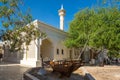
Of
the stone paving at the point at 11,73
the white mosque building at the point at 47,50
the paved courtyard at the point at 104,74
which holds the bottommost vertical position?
the paved courtyard at the point at 104,74

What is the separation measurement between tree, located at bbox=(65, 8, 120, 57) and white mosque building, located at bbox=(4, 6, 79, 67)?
1.51 m

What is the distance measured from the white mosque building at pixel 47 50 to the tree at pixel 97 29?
4.96 feet

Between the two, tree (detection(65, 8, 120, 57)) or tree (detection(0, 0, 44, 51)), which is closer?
tree (detection(0, 0, 44, 51))

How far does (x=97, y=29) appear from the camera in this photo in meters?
22.6

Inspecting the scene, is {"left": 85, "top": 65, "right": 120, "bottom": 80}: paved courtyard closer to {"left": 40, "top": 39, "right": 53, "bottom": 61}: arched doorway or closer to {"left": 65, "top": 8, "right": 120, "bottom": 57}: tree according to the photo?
{"left": 65, "top": 8, "right": 120, "bottom": 57}: tree

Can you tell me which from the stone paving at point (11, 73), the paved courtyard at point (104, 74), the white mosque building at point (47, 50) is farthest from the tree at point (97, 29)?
the stone paving at point (11, 73)

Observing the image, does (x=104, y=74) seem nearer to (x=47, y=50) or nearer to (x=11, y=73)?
(x=11, y=73)

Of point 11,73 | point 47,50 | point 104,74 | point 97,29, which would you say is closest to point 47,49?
point 47,50

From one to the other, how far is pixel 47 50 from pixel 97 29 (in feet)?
25.2

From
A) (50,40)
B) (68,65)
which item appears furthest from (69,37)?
(68,65)

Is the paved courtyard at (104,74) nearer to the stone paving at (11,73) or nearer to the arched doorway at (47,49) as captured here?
the stone paving at (11,73)

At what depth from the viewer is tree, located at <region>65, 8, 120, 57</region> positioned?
73.0ft

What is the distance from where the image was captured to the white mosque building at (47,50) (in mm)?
21750

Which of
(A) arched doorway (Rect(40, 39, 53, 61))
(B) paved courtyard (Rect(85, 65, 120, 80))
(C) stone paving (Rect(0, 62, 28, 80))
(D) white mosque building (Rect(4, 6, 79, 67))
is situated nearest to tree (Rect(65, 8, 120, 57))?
(D) white mosque building (Rect(4, 6, 79, 67))
